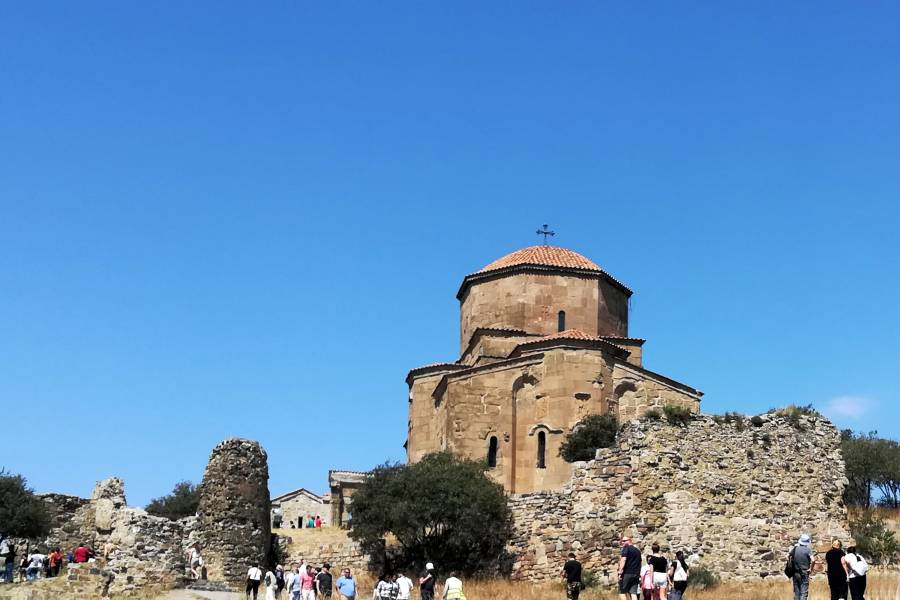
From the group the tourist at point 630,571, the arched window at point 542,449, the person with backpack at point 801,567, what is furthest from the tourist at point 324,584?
the arched window at point 542,449

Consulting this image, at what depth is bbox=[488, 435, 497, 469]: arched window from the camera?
3153cm

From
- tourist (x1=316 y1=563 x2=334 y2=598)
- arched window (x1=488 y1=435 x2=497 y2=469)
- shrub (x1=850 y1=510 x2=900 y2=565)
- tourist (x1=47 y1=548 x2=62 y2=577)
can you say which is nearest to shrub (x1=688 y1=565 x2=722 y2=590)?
shrub (x1=850 y1=510 x2=900 y2=565)

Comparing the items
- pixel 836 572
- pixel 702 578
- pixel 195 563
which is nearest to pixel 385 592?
pixel 195 563

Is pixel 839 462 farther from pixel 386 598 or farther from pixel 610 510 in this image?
pixel 386 598

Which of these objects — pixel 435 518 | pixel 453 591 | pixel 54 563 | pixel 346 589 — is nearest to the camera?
pixel 453 591

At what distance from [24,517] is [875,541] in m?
19.4

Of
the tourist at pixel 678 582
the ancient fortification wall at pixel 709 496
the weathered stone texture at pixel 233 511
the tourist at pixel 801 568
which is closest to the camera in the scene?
the tourist at pixel 801 568

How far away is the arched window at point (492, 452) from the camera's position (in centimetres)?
3153

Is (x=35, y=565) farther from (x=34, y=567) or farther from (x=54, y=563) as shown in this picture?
(x=54, y=563)

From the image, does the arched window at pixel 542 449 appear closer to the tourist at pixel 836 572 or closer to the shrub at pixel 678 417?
the shrub at pixel 678 417

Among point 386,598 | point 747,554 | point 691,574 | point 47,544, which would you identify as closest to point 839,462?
point 747,554

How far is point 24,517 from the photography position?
26.0m

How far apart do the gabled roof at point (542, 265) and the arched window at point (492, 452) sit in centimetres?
618

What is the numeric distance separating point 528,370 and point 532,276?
4.69 metres
